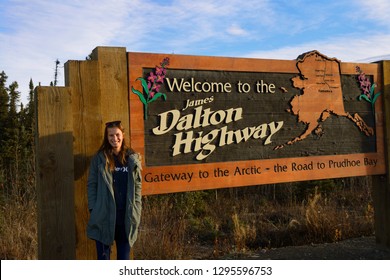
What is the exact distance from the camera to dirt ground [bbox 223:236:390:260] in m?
5.09

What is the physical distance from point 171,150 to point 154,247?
1653 millimetres

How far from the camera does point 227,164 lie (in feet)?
14.3

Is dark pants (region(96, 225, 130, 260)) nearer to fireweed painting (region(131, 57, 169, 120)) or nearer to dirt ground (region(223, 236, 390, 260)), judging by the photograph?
fireweed painting (region(131, 57, 169, 120))

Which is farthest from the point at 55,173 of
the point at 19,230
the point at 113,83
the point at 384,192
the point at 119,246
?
the point at 384,192

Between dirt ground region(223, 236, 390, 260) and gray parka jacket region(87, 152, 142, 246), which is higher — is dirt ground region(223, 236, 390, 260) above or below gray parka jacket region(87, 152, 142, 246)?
below

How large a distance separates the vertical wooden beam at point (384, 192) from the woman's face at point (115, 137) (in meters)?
3.70

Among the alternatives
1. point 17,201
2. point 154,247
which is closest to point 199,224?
point 154,247

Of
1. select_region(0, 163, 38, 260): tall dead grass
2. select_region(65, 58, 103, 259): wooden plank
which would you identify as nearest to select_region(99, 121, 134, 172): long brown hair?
select_region(65, 58, 103, 259): wooden plank

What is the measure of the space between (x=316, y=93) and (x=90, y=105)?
9.01 feet

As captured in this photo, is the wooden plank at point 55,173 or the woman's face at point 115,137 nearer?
the woman's face at point 115,137

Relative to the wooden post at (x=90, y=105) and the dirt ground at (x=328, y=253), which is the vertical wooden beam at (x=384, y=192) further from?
the wooden post at (x=90, y=105)

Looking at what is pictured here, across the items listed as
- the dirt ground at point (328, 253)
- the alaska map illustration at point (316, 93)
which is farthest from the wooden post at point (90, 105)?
the dirt ground at point (328, 253)

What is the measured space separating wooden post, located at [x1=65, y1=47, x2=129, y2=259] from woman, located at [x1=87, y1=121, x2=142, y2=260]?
41cm

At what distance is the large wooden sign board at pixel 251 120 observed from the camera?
4.04 m
